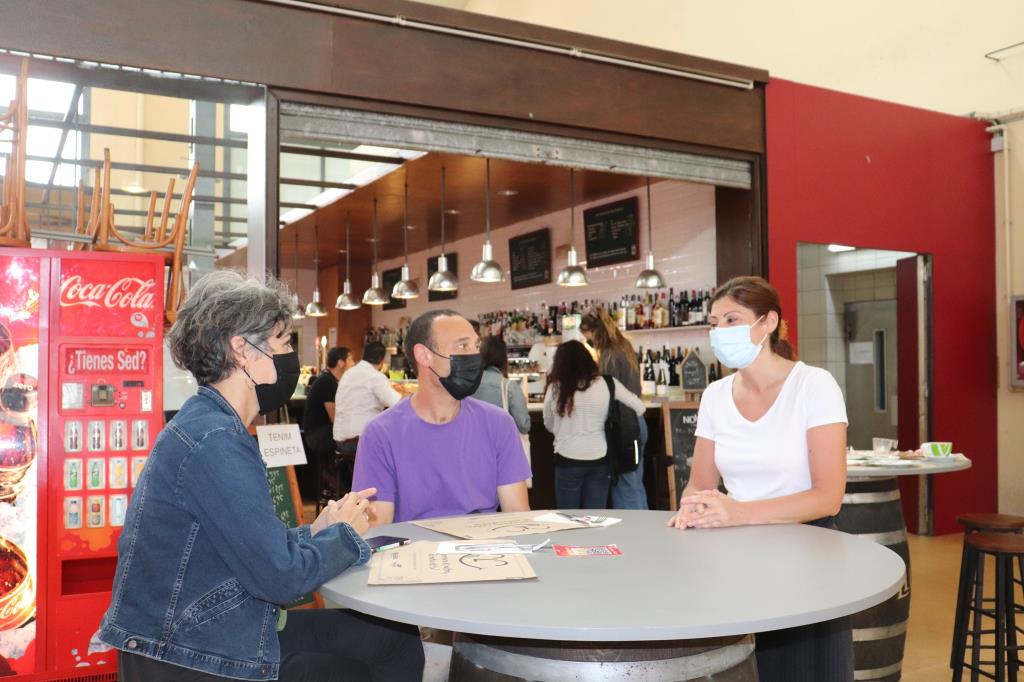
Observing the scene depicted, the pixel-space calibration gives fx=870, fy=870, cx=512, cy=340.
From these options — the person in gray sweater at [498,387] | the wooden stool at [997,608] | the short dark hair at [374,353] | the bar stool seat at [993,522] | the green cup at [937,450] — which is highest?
the short dark hair at [374,353]

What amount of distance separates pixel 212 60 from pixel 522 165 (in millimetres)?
3779

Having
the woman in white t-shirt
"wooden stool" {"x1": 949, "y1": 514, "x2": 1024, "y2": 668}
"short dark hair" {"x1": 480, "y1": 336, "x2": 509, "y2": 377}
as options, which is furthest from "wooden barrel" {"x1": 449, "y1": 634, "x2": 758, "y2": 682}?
"short dark hair" {"x1": 480, "y1": 336, "x2": 509, "y2": 377}

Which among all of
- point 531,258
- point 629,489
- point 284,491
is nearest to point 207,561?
point 284,491

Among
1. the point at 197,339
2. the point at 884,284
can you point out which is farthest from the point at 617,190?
the point at 197,339

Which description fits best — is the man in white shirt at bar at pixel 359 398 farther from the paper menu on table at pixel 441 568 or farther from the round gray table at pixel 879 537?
the paper menu on table at pixel 441 568

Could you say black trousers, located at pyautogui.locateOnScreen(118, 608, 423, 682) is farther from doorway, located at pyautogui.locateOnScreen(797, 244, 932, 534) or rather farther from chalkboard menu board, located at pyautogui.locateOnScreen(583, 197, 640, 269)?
chalkboard menu board, located at pyautogui.locateOnScreen(583, 197, 640, 269)

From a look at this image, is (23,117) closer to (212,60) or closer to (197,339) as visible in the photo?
(212,60)

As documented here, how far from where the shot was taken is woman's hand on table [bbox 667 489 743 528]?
2316mm

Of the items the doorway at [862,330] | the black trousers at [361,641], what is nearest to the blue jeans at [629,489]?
the doorway at [862,330]

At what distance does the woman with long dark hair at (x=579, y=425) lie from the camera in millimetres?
5824

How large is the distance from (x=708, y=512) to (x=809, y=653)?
50 centimetres

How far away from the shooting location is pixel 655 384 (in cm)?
838

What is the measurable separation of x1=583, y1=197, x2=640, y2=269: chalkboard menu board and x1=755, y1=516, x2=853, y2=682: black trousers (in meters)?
6.80

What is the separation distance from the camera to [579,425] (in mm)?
5820
